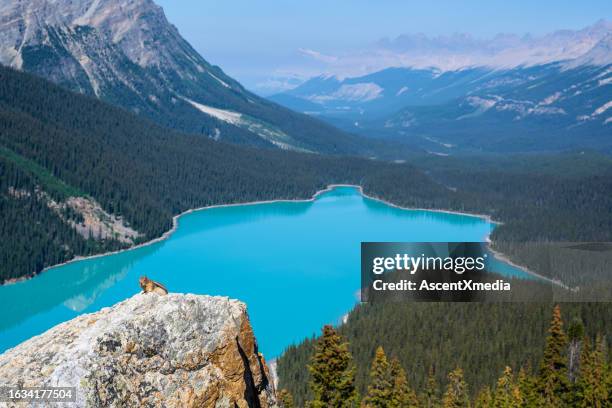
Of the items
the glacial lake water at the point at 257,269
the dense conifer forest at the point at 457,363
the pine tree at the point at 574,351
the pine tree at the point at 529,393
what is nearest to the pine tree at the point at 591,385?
the dense conifer forest at the point at 457,363

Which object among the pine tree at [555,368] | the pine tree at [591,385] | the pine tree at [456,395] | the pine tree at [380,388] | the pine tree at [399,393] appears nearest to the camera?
the pine tree at [380,388]

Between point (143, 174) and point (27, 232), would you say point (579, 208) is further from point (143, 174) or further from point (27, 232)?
point (27, 232)

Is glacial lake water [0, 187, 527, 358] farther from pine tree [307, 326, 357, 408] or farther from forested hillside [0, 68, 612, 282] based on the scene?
pine tree [307, 326, 357, 408]

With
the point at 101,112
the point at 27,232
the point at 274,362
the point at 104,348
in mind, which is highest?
the point at 101,112

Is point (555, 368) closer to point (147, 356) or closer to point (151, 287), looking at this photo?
point (151, 287)

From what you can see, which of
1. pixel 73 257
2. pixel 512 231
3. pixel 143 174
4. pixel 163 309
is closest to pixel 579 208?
pixel 512 231

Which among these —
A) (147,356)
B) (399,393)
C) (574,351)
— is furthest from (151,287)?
(574,351)

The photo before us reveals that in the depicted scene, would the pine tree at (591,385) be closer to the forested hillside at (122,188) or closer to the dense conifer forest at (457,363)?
the dense conifer forest at (457,363)
